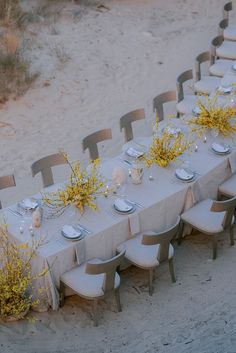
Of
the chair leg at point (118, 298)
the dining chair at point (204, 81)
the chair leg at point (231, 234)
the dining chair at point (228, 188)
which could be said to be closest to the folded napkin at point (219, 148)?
the dining chair at point (228, 188)

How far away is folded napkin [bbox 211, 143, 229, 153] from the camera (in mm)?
8805

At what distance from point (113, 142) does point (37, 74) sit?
252cm

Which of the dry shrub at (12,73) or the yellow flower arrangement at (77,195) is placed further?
the dry shrub at (12,73)

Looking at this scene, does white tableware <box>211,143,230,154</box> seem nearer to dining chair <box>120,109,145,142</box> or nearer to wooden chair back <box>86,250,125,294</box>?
dining chair <box>120,109,145,142</box>

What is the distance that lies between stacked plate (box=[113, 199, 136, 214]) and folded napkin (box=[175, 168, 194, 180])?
0.85 m

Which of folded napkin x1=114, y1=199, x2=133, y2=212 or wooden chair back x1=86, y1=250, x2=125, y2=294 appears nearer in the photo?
wooden chair back x1=86, y1=250, x2=125, y2=294

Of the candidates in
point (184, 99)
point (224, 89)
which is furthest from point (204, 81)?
point (224, 89)

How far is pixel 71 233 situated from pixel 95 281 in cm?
59

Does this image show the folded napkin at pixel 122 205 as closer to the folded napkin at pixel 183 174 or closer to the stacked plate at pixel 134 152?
the folded napkin at pixel 183 174

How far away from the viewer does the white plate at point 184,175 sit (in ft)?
27.1

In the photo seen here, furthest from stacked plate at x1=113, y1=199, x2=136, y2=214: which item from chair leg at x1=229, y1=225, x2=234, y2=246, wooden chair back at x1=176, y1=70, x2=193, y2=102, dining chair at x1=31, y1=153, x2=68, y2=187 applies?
wooden chair back at x1=176, y1=70, x2=193, y2=102

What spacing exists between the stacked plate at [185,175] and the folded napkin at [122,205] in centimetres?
89

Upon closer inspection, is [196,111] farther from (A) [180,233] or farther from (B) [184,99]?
(A) [180,233]

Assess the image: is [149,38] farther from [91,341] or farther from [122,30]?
[91,341]
